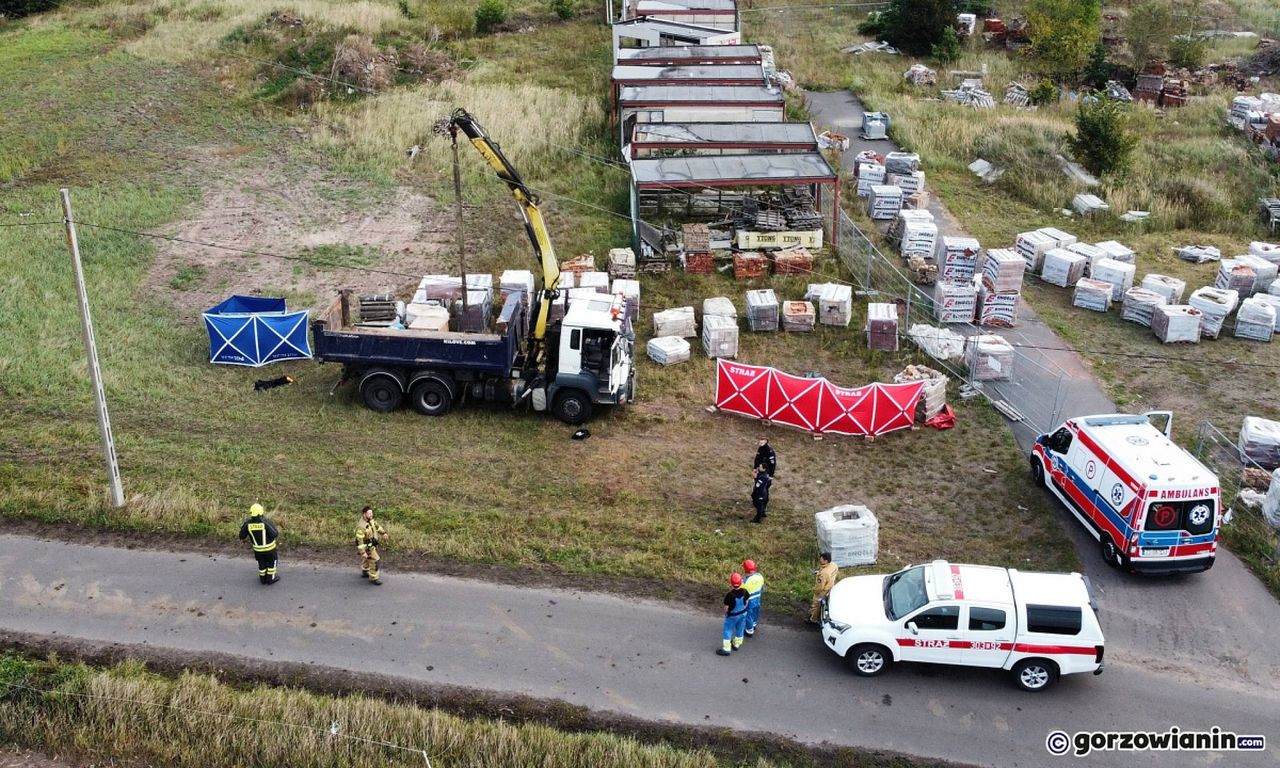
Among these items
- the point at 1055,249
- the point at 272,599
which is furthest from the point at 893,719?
the point at 1055,249

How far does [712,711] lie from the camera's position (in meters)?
14.0

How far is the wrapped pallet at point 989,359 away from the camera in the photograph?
2358 cm

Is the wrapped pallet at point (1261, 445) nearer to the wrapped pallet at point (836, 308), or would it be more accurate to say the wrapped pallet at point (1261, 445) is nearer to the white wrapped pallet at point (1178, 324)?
the white wrapped pallet at point (1178, 324)

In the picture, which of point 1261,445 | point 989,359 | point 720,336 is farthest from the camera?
point 720,336

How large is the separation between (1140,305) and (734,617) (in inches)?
704

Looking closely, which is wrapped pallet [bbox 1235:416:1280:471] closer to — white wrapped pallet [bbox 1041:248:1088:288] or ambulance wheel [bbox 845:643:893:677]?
white wrapped pallet [bbox 1041:248:1088:288]

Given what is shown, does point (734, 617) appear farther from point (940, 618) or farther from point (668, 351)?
point (668, 351)

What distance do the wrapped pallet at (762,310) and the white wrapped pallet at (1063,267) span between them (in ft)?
29.5

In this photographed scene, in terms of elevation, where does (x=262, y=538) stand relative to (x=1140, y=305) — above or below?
above

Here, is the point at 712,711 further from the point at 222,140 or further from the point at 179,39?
the point at 179,39

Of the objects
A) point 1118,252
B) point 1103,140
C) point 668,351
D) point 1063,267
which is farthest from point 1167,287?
point 668,351

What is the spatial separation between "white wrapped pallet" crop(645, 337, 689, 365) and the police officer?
10.9 metres

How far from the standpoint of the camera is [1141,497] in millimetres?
16562

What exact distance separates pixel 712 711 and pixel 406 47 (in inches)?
1611
